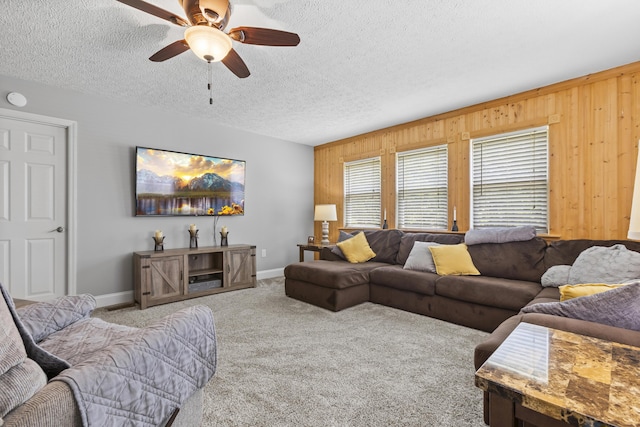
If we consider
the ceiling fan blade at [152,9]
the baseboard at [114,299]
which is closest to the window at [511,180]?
the ceiling fan blade at [152,9]

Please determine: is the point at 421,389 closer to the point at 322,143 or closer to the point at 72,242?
the point at 72,242

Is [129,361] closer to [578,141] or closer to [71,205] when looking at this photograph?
[71,205]

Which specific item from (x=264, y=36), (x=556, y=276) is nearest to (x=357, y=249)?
(x=556, y=276)

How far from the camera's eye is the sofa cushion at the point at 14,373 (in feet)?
2.35

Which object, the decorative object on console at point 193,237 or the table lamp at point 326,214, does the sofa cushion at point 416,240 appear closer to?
the table lamp at point 326,214

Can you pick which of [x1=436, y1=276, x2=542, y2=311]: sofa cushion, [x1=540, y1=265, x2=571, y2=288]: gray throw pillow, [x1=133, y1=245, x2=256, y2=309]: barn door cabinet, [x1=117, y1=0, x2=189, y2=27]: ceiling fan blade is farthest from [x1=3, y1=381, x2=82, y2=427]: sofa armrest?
[x1=540, y1=265, x2=571, y2=288]: gray throw pillow

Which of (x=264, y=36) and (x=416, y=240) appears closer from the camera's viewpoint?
(x=264, y=36)

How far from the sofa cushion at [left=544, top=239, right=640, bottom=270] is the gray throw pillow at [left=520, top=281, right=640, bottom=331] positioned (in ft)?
5.73

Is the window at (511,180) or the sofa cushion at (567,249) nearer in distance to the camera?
the sofa cushion at (567,249)

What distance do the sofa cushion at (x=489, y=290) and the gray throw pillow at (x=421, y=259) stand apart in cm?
31

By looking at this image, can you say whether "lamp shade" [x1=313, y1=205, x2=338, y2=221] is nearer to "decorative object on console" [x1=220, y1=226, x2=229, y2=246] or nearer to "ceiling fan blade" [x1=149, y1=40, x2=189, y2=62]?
"decorative object on console" [x1=220, y1=226, x2=229, y2=246]

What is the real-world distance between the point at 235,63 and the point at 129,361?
7.06 ft

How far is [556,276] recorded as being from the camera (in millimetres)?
2766

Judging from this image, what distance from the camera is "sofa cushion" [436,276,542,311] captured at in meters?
2.65
